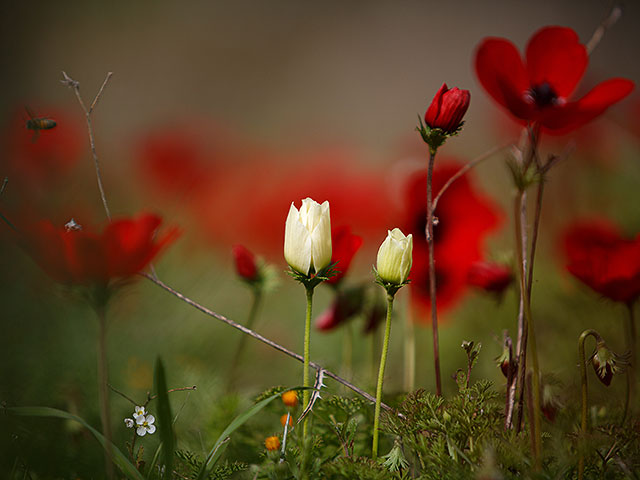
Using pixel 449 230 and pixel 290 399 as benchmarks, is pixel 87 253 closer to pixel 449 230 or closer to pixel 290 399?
pixel 290 399

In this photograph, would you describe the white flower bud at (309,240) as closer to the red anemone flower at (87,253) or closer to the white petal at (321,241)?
the white petal at (321,241)

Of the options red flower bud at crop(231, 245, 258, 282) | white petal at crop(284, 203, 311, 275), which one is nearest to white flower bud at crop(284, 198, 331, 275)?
white petal at crop(284, 203, 311, 275)

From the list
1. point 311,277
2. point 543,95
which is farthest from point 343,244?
point 543,95

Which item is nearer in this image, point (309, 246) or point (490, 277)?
point (309, 246)

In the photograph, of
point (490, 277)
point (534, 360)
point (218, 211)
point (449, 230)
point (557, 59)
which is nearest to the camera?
point (534, 360)

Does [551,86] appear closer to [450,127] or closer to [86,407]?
[450,127]

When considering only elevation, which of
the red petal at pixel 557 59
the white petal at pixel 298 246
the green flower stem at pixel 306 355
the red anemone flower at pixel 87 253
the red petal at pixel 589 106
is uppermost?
the red petal at pixel 557 59

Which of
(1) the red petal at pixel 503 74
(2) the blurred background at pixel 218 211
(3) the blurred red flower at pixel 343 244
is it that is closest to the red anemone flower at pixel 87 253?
(2) the blurred background at pixel 218 211

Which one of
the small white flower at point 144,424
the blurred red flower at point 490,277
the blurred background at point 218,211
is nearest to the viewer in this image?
the small white flower at point 144,424

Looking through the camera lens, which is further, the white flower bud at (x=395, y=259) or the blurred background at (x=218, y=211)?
the blurred background at (x=218, y=211)
